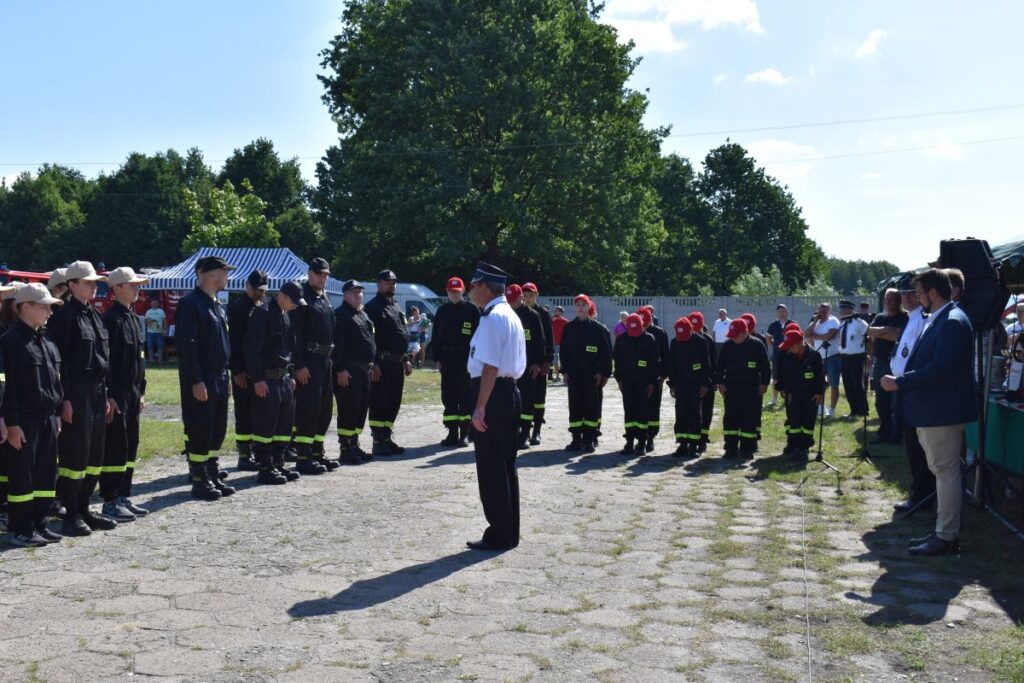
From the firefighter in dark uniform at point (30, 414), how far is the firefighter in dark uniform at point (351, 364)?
406 cm

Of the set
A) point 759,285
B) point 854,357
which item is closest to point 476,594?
point 854,357

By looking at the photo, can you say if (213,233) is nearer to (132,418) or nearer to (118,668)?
(132,418)

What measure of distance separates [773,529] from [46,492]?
18.6ft

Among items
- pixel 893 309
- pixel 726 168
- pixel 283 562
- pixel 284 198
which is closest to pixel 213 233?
pixel 284 198

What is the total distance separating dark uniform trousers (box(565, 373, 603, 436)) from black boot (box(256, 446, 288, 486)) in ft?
14.2

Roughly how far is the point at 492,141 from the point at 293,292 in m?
28.3

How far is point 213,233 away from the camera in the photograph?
5600 centimetres

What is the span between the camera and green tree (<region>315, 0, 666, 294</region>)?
1394 inches

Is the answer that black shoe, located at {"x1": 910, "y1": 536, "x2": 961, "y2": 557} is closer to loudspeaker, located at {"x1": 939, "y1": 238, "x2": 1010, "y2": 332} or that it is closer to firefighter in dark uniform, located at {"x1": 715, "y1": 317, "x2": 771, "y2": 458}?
loudspeaker, located at {"x1": 939, "y1": 238, "x2": 1010, "y2": 332}

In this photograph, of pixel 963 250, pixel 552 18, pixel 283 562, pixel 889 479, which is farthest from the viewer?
pixel 552 18

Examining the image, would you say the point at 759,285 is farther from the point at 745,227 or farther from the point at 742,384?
the point at 742,384

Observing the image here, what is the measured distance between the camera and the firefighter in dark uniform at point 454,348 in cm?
1242

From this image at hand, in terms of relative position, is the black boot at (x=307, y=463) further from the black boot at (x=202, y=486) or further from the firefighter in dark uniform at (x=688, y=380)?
the firefighter in dark uniform at (x=688, y=380)

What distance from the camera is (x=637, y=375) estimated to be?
1252 centimetres
